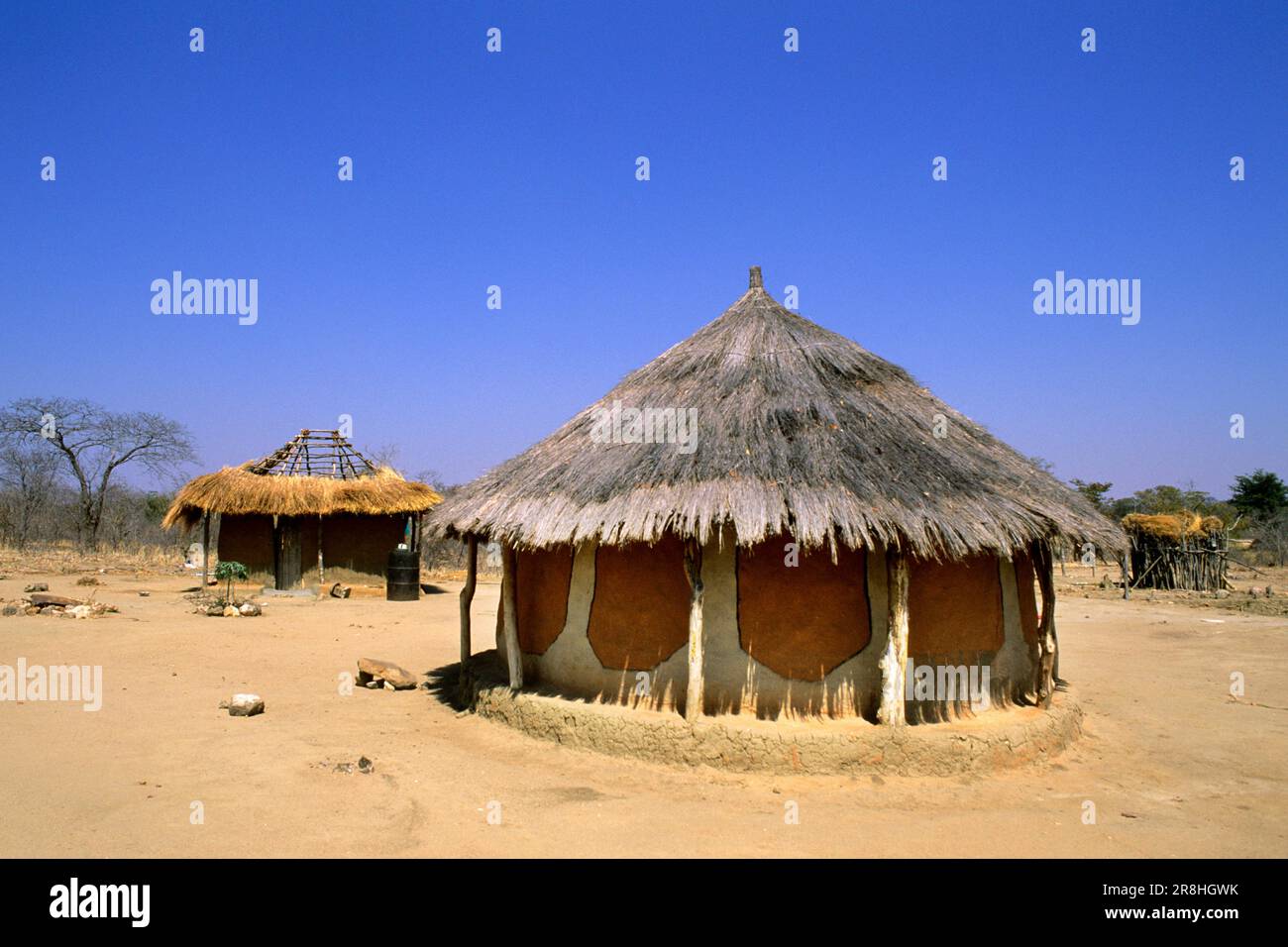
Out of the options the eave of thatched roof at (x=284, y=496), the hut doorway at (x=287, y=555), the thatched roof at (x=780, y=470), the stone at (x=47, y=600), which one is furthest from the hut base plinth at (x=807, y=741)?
the hut doorway at (x=287, y=555)

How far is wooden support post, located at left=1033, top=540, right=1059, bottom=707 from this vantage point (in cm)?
761

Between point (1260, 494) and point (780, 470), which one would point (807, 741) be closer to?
point (780, 470)

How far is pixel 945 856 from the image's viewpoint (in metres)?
4.93

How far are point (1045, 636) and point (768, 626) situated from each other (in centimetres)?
294

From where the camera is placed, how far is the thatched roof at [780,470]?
6.37 meters

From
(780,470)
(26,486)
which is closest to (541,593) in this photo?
(780,470)

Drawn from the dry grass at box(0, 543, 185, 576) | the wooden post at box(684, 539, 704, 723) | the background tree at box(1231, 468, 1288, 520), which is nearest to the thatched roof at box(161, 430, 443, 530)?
the dry grass at box(0, 543, 185, 576)

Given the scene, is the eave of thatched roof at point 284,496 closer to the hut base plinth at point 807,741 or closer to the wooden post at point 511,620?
the wooden post at point 511,620

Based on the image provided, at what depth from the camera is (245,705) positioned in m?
7.96

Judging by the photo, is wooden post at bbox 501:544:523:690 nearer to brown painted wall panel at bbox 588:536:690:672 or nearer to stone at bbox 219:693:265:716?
brown painted wall panel at bbox 588:536:690:672

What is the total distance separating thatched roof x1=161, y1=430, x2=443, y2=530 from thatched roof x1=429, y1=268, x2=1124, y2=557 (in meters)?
10.3

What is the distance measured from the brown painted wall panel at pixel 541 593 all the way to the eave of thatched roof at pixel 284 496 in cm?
1080
